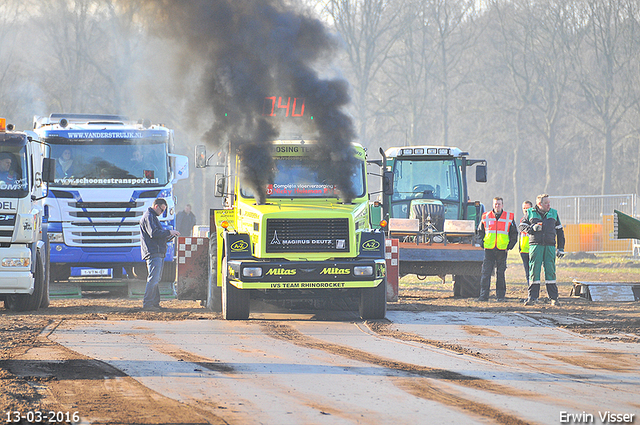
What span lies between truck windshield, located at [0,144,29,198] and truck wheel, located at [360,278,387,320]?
18.8ft

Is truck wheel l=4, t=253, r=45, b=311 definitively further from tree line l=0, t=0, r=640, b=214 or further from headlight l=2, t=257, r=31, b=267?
tree line l=0, t=0, r=640, b=214

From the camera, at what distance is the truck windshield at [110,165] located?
16656 mm

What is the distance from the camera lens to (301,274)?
12.2m

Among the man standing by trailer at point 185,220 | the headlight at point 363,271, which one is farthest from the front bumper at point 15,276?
the man standing by trailer at point 185,220

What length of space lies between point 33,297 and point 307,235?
5.22 meters

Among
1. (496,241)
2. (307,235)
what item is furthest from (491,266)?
(307,235)

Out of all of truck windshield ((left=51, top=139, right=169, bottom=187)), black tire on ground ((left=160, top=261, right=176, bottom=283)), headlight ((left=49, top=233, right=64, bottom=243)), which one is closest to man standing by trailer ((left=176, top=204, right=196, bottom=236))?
black tire on ground ((left=160, top=261, right=176, bottom=283))

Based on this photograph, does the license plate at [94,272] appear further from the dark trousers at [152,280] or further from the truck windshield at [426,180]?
the truck windshield at [426,180]

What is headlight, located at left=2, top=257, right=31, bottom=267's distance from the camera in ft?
43.5

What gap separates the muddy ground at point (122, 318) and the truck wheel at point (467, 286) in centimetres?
34

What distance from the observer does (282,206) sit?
1295 cm

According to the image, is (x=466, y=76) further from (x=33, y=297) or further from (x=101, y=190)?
(x=33, y=297)

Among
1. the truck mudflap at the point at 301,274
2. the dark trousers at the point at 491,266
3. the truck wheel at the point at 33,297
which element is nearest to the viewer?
the truck mudflap at the point at 301,274

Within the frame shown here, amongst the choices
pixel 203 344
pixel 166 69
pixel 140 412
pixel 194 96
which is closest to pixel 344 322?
pixel 203 344
